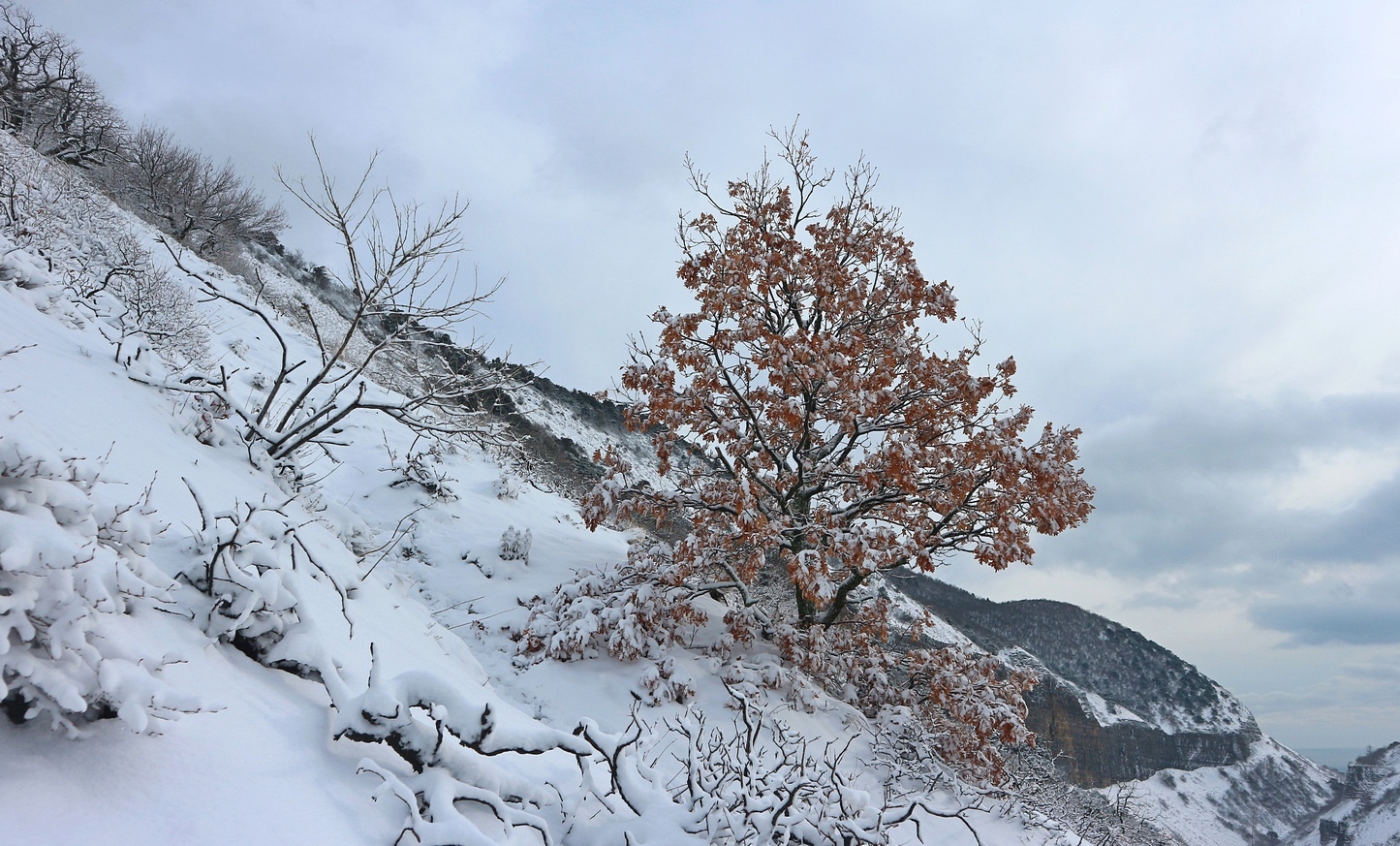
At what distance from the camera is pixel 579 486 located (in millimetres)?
17609

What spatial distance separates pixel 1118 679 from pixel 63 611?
57.9 metres

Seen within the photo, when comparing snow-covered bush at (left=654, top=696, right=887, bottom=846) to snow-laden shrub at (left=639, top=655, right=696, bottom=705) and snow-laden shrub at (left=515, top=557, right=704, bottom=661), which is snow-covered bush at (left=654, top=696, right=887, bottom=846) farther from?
snow-laden shrub at (left=515, top=557, right=704, bottom=661)

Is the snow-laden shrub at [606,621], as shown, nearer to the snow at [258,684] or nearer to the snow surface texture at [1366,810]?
the snow at [258,684]

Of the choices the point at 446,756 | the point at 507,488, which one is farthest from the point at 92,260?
the point at 446,756

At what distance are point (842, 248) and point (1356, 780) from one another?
46556 mm

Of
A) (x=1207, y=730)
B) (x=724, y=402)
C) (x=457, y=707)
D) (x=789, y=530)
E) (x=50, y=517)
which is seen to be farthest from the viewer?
(x=1207, y=730)

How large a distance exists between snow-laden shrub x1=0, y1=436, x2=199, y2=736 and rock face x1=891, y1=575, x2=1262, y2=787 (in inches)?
1577

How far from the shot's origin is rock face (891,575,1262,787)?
1511 inches

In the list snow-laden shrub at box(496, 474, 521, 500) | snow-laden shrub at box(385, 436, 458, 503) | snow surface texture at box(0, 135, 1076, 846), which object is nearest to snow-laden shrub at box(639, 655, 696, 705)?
snow surface texture at box(0, 135, 1076, 846)

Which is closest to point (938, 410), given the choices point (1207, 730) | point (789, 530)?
point (789, 530)

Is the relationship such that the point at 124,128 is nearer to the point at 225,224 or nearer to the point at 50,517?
the point at 225,224

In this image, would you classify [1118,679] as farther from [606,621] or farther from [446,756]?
[446,756]

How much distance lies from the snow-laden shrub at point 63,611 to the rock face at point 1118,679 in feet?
131

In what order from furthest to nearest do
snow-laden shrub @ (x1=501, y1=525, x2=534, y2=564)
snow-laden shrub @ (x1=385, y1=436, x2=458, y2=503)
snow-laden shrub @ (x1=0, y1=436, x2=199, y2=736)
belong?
1. snow-laden shrub @ (x1=385, y1=436, x2=458, y2=503)
2. snow-laden shrub @ (x1=501, y1=525, x2=534, y2=564)
3. snow-laden shrub @ (x1=0, y1=436, x2=199, y2=736)
